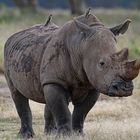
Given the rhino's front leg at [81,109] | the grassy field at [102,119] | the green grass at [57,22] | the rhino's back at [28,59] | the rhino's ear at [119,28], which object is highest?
the rhino's ear at [119,28]

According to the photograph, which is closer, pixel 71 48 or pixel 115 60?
pixel 115 60

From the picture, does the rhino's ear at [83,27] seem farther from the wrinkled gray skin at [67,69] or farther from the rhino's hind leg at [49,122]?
the rhino's hind leg at [49,122]

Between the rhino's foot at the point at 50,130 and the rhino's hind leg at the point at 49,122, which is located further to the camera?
the rhino's hind leg at the point at 49,122

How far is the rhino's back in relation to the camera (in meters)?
12.0

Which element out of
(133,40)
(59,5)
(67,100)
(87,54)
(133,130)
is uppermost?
(87,54)

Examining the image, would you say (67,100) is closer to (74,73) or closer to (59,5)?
(74,73)

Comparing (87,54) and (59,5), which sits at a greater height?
(87,54)

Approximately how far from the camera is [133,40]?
1038 inches

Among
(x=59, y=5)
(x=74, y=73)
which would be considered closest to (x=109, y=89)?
(x=74, y=73)

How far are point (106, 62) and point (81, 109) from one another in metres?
1.42

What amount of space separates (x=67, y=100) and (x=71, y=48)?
0.70 m

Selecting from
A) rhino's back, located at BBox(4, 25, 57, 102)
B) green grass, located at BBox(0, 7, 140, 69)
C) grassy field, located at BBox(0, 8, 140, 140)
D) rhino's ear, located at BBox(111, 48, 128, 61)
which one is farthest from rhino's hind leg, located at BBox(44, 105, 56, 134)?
green grass, located at BBox(0, 7, 140, 69)

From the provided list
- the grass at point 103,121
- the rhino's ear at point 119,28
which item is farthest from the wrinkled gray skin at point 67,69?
the grass at point 103,121

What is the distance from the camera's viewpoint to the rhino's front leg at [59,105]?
448 inches
